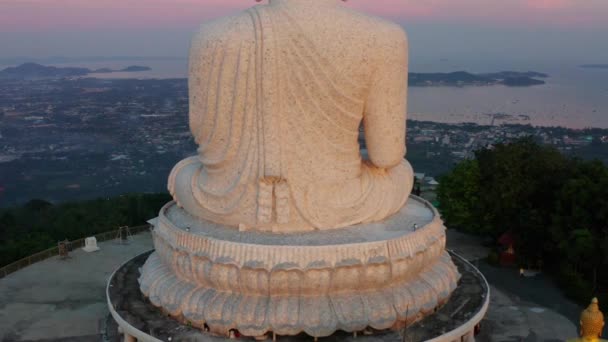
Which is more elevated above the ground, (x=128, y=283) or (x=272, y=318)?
(x=272, y=318)

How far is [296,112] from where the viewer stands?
34.6 ft

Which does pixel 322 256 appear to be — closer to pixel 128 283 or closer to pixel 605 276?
pixel 128 283

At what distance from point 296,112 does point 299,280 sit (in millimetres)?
2928

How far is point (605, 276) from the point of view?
13750 millimetres

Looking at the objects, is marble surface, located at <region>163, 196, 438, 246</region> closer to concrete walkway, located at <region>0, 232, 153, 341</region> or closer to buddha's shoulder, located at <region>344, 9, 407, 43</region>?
concrete walkway, located at <region>0, 232, 153, 341</region>

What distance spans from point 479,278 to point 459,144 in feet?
95.6

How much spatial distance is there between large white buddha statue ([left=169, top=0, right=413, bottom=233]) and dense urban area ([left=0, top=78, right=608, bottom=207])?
16.0m

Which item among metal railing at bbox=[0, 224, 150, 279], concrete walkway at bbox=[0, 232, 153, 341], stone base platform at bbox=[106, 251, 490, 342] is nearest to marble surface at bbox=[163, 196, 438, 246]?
stone base platform at bbox=[106, 251, 490, 342]

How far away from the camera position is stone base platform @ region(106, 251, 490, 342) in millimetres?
10039

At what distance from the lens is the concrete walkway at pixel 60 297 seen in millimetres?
12070

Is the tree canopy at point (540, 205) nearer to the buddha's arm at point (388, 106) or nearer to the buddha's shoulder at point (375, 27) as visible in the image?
the buddha's arm at point (388, 106)

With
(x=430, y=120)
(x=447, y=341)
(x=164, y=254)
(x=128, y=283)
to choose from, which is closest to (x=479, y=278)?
(x=447, y=341)

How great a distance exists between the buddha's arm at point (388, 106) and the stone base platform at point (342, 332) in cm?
298

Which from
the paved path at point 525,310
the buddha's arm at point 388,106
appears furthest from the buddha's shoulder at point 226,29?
the paved path at point 525,310
